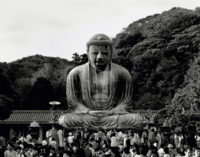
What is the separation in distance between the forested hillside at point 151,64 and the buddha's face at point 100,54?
14.4m

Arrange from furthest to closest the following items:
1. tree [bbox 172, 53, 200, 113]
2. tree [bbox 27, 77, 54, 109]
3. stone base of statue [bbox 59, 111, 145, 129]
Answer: tree [bbox 27, 77, 54, 109]
tree [bbox 172, 53, 200, 113]
stone base of statue [bbox 59, 111, 145, 129]

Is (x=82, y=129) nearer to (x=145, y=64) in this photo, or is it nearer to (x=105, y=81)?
(x=105, y=81)

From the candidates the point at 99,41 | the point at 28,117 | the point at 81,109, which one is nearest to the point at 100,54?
the point at 99,41

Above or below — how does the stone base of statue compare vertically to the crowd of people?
above

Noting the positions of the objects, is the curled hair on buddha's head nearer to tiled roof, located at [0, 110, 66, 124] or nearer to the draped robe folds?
the draped robe folds

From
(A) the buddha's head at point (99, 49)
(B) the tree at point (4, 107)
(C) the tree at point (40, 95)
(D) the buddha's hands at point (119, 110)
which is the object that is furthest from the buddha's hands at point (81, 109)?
(C) the tree at point (40, 95)

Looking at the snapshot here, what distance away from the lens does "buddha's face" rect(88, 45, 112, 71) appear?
63.4 feet

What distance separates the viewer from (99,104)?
1945 centimetres

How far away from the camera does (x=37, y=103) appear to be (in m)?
47.0

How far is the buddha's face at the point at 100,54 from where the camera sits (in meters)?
19.3

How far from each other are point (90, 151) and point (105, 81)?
5805 millimetres

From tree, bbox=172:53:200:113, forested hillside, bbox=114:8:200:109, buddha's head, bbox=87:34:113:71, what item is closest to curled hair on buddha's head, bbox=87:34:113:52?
buddha's head, bbox=87:34:113:71

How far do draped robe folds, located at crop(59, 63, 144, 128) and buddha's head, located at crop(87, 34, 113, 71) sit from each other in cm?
41

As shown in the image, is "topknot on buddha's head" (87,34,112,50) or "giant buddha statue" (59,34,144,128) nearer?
"giant buddha statue" (59,34,144,128)
